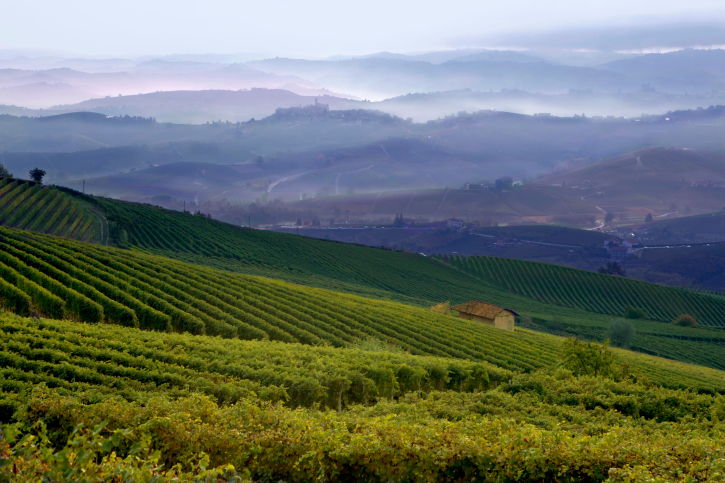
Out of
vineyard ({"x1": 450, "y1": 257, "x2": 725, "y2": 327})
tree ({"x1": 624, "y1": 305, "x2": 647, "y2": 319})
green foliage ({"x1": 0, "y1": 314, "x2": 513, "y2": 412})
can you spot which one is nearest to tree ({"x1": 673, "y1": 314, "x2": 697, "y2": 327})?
vineyard ({"x1": 450, "y1": 257, "x2": 725, "y2": 327})

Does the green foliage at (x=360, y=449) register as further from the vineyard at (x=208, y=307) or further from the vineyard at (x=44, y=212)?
the vineyard at (x=44, y=212)

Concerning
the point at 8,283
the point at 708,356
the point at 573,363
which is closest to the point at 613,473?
the point at 573,363

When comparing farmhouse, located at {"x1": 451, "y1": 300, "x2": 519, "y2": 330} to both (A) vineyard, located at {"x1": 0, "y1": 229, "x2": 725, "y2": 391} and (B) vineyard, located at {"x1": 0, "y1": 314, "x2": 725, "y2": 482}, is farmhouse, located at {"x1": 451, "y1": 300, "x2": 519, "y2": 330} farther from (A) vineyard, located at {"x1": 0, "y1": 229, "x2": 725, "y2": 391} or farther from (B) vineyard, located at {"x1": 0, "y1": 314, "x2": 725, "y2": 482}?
(B) vineyard, located at {"x1": 0, "y1": 314, "x2": 725, "y2": 482}

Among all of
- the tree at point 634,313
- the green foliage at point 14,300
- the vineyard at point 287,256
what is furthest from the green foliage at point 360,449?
the tree at point 634,313

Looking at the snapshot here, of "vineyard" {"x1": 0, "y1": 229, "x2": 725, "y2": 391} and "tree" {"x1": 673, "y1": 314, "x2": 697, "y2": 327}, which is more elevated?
"vineyard" {"x1": 0, "y1": 229, "x2": 725, "y2": 391}

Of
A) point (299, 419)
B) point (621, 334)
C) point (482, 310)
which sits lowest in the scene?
point (621, 334)

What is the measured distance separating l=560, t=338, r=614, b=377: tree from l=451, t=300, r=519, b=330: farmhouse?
977 inches

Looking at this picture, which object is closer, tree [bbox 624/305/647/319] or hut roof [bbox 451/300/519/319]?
hut roof [bbox 451/300/519/319]

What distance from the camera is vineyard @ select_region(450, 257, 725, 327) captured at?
361ft

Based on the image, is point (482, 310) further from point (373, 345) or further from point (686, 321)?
point (686, 321)

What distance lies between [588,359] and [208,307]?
2103cm

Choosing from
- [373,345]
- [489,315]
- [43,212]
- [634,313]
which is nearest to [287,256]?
[43,212]

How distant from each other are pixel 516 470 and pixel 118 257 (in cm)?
3368

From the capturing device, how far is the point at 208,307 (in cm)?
3062
